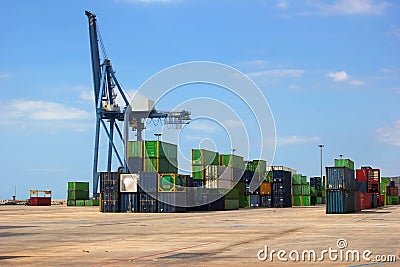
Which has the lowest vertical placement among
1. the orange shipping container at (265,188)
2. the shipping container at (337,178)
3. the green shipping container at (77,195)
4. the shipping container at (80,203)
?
the shipping container at (80,203)

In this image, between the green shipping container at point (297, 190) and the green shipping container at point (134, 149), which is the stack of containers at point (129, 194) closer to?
the green shipping container at point (134, 149)

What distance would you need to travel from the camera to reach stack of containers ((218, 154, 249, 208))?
9254 cm

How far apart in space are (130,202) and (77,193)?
5517 cm

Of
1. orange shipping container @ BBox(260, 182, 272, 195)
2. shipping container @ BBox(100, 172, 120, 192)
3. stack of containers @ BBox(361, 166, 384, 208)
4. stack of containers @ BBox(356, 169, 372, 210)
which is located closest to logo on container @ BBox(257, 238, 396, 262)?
shipping container @ BBox(100, 172, 120, 192)

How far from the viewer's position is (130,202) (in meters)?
76.8

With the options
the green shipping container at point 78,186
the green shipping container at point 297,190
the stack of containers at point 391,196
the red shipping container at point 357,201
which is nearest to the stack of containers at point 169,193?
the red shipping container at point 357,201

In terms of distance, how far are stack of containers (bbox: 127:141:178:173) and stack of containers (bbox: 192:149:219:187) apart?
7.60 metres

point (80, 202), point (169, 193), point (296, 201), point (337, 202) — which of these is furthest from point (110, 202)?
point (296, 201)

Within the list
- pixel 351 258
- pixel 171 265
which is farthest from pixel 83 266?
pixel 351 258

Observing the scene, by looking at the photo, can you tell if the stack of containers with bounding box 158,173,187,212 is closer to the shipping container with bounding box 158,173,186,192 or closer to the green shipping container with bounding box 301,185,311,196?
the shipping container with bounding box 158,173,186,192

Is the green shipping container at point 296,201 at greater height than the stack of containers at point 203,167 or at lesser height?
lesser

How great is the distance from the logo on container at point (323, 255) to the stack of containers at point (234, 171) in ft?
221

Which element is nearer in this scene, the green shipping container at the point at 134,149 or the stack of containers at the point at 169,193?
the stack of containers at the point at 169,193

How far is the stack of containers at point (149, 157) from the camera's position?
261 ft
